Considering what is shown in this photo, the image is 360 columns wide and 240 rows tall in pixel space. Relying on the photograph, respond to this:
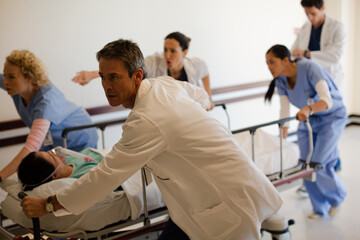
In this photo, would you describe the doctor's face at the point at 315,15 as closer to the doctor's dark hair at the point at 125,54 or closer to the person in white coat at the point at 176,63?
the person in white coat at the point at 176,63

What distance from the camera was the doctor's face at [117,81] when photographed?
5.55ft

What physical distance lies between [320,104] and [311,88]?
341mm

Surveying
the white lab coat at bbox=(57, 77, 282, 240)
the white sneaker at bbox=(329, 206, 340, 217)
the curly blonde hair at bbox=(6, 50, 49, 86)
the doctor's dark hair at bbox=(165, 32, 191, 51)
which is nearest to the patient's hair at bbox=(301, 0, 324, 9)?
the doctor's dark hair at bbox=(165, 32, 191, 51)

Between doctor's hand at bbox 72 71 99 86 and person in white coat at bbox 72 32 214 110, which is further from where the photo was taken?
person in white coat at bbox 72 32 214 110

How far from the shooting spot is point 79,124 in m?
3.31

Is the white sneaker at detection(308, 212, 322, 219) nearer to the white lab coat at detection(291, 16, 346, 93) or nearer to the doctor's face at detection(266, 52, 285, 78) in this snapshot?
the doctor's face at detection(266, 52, 285, 78)

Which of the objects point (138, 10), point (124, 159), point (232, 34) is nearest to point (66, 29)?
point (138, 10)

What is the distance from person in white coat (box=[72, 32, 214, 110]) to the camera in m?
3.59

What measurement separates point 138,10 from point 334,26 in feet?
6.88

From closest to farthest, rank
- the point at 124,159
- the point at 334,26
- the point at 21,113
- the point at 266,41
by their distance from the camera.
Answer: the point at 124,159, the point at 21,113, the point at 334,26, the point at 266,41

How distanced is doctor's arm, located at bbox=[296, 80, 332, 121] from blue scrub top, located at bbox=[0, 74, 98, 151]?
1.62 metres

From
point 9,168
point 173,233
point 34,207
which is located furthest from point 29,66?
point 173,233

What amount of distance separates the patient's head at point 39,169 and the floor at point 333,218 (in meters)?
1.76

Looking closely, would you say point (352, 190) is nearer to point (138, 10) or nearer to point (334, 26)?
point (334, 26)
